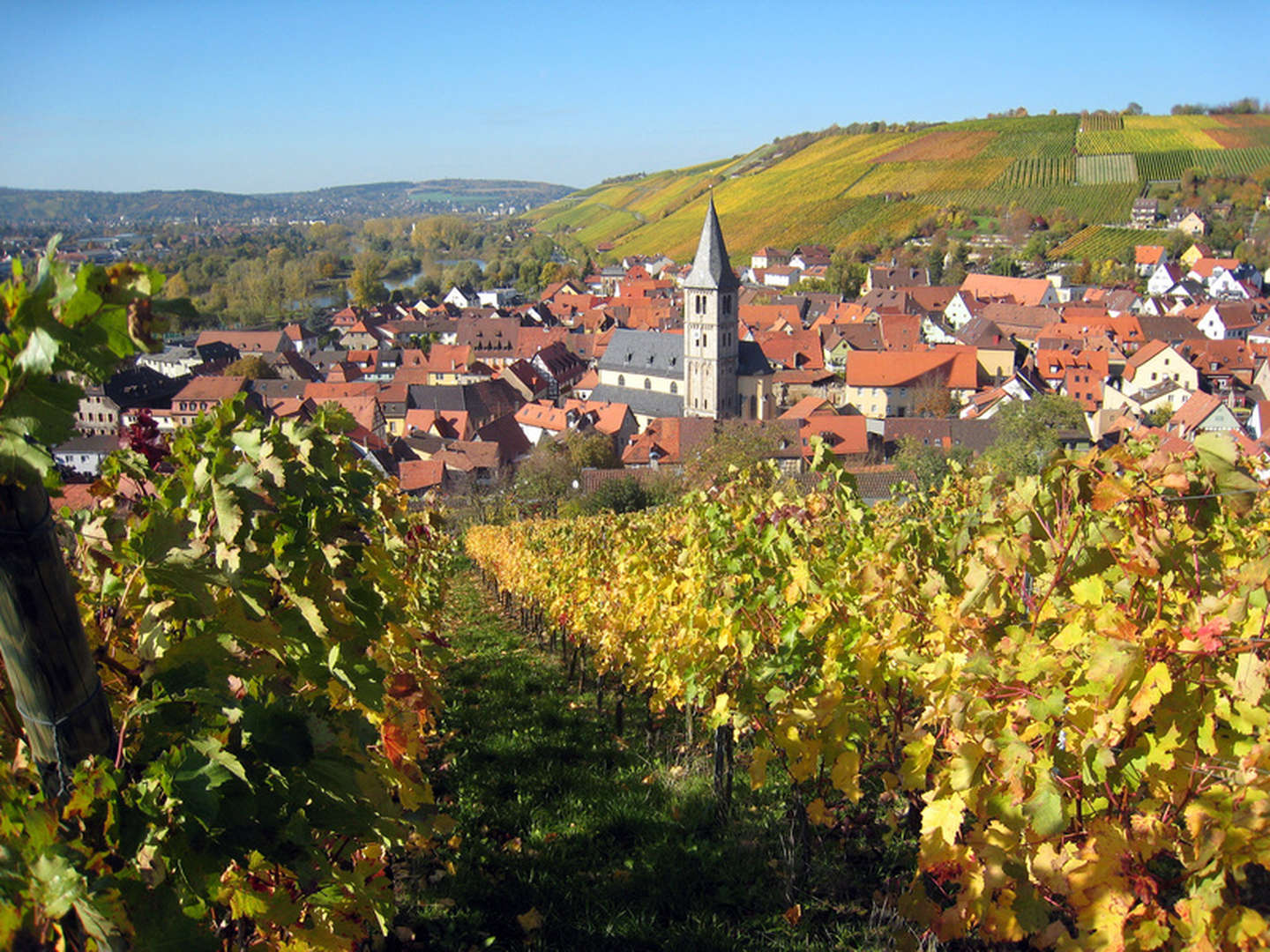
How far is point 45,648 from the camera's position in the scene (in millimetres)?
1507

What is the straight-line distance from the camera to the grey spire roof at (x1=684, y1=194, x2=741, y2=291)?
5319cm

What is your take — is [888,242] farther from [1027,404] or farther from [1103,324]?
[1027,404]

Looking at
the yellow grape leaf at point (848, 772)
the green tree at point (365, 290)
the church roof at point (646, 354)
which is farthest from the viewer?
the green tree at point (365, 290)

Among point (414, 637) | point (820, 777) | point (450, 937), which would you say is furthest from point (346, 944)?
point (820, 777)

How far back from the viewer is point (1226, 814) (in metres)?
2.17

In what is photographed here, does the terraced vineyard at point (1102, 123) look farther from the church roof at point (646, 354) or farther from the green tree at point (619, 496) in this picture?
the green tree at point (619, 496)

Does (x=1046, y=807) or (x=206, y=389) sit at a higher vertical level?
(x=1046, y=807)

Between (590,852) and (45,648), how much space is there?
400 cm

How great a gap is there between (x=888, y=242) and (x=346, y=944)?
104m

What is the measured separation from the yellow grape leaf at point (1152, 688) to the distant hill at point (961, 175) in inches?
4097

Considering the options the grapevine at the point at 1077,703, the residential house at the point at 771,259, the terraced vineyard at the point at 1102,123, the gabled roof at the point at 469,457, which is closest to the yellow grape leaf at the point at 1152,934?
the grapevine at the point at 1077,703

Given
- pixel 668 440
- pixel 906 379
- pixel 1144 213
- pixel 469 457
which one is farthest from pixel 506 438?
pixel 1144 213

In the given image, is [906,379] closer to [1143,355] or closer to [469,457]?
[1143,355]

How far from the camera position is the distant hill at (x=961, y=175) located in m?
98.2
